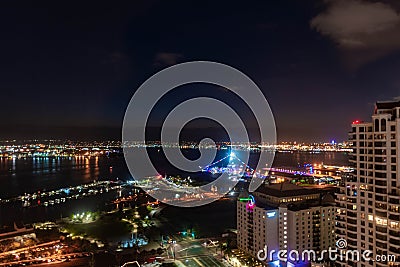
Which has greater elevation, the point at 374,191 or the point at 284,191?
the point at 374,191

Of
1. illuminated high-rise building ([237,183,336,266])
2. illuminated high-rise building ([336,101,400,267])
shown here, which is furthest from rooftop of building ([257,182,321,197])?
illuminated high-rise building ([336,101,400,267])

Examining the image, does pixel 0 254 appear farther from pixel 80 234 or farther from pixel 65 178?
pixel 65 178

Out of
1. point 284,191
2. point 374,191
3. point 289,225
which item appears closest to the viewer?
point 374,191

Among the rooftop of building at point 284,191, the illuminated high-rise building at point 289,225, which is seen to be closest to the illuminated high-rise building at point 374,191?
the illuminated high-rise building at point 289,225

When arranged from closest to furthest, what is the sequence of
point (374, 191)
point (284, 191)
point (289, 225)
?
point (374, 191) → point (289, 225) → point (284, 191)

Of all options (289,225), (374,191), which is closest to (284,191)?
(289,225)

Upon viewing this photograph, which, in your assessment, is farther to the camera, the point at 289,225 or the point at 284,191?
the point at 284,191

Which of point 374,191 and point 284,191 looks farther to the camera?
point 284,191

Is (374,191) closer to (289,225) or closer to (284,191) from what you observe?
(289,225)

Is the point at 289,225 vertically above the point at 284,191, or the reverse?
the point at 284,191

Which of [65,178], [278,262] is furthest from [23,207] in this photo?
[278,262]

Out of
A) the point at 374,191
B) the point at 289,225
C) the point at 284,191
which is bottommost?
the point at 289,225
